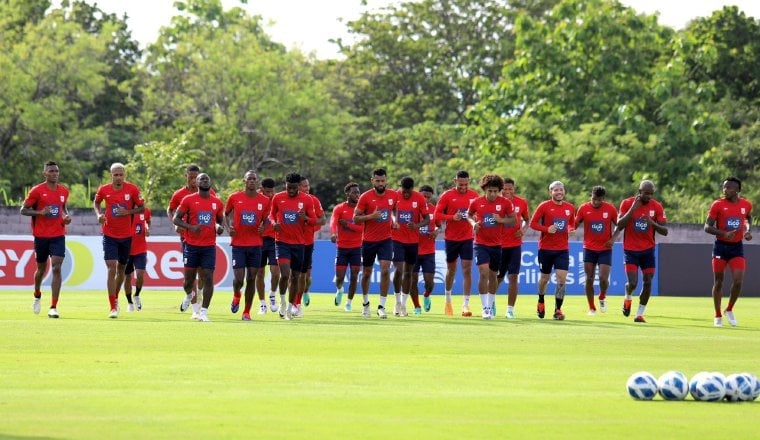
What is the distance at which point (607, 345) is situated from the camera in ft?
64.1

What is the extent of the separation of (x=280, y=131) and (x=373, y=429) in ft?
197

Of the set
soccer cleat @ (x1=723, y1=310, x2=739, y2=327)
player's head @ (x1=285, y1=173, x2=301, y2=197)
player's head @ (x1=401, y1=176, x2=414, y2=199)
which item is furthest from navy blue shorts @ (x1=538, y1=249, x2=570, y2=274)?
player's head @ (x1=285, y1=173, x2=301, y2=197)

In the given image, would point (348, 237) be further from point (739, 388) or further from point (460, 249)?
point (739, 388)

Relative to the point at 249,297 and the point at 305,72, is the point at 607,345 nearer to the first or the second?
the point at 249,297

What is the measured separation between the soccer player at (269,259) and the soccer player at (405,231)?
1966 millimetres

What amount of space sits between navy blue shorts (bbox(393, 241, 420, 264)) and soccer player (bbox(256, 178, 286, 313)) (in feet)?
6.38

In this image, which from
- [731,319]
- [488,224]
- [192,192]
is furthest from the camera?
[192,192]

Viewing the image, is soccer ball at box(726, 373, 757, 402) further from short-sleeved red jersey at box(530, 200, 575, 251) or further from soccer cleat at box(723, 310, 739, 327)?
short-sleeved red jersey at box(530, 200, 575, 251)

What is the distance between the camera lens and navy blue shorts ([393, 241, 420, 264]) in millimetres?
25875

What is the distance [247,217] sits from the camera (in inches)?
958

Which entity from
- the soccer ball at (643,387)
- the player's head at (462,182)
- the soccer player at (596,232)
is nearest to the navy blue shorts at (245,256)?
the player's head at (462,182)

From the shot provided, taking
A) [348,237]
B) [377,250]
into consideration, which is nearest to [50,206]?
[377,250]

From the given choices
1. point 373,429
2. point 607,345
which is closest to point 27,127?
point 607,345

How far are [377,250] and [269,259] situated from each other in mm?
2359
